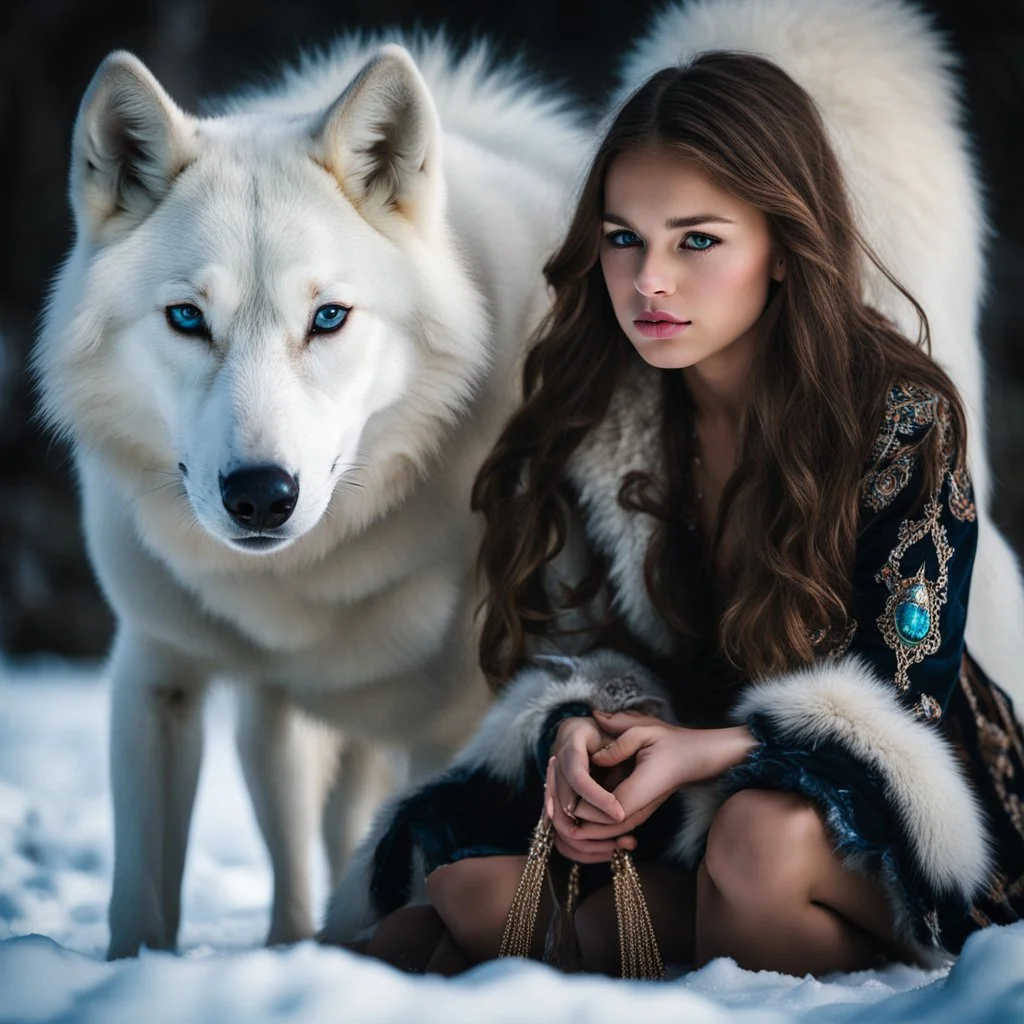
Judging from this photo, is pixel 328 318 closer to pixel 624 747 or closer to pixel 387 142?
pixel 387 142

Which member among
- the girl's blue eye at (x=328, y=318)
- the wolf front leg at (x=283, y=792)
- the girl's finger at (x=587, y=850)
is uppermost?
the girl's blue eye at (x=328, y=318)

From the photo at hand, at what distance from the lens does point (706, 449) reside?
2.11 m

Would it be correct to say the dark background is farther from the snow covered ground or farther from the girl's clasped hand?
the snow covered ground

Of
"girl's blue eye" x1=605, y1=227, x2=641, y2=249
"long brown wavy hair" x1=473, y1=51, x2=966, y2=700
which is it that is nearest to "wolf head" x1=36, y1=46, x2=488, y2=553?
"long brown wavy hair" x1=473, y1=51, x2=966, y2=700

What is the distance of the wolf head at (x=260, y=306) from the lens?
1747mm

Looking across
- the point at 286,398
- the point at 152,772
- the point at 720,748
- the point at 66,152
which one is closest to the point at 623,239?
the point at 286,398

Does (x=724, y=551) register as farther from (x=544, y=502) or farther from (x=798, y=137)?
(x=798, y=137)

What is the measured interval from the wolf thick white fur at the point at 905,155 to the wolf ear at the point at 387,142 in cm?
46

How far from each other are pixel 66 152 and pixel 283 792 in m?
3.99

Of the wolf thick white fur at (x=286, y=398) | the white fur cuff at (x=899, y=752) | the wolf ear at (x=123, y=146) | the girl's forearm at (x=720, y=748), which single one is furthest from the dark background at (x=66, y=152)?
the girl's forearm at (x=720, y=748)

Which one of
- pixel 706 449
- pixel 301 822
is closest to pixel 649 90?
pixel 706 449

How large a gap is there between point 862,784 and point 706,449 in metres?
0.69

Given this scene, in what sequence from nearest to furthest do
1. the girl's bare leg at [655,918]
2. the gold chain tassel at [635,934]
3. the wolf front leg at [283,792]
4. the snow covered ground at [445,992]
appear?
the snow covered ground at [445,992] → the gold chain tassel at [635,934] → the girl's bare leg at [655,918] → the wolf front leg at [283,792]

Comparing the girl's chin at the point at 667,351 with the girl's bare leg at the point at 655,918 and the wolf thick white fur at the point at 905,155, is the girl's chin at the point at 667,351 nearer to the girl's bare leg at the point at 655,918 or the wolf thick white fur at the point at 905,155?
the wolf thick white fur at the point at 905,155
